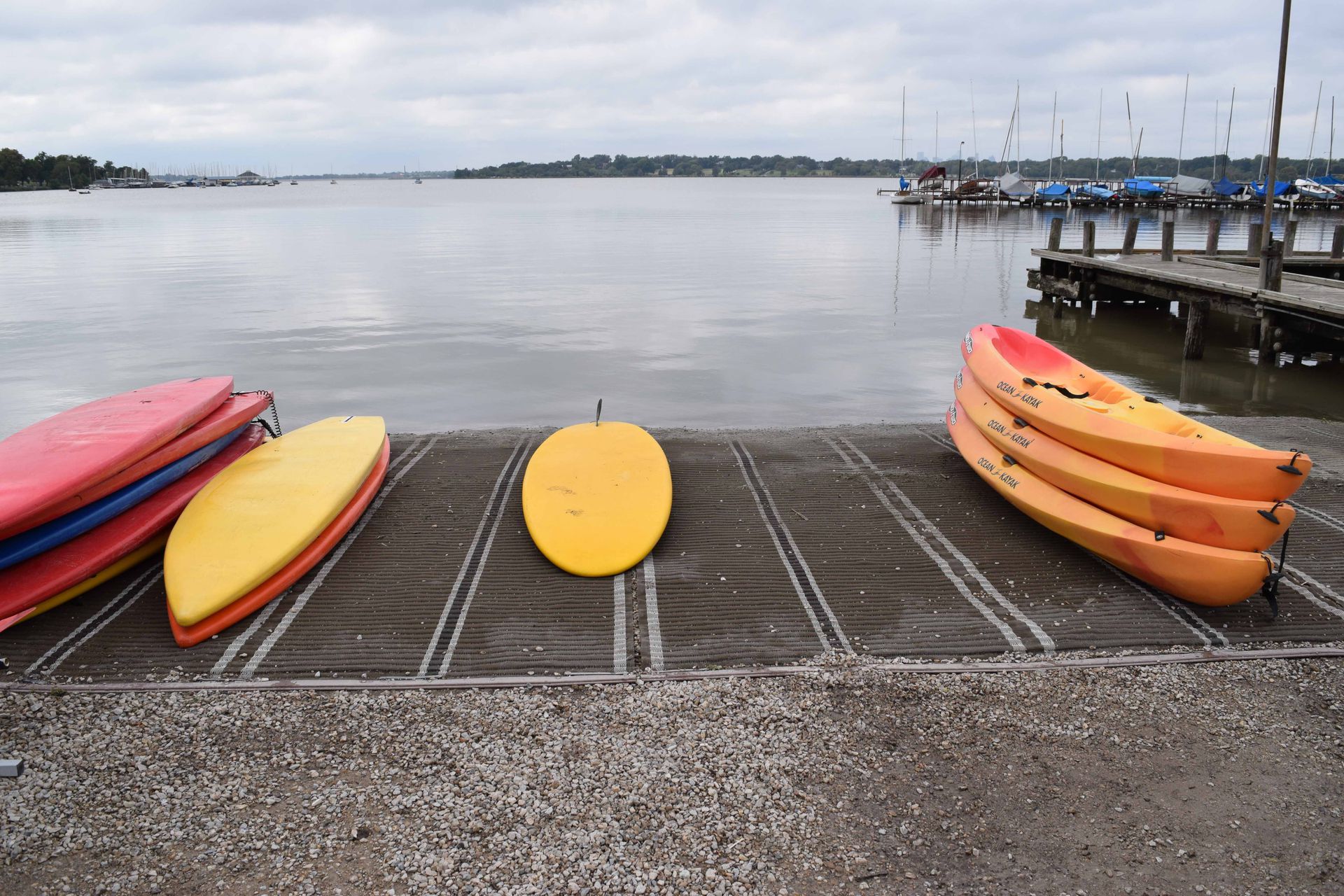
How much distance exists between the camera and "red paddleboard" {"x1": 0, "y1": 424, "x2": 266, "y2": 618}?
457 centimetres

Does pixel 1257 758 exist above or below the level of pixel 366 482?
below

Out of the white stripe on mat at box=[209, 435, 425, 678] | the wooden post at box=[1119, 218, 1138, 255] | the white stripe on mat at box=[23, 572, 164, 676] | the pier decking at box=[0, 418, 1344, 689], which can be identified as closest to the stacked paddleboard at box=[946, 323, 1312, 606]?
the pier decking at box=[0, 418, 1344, 689]

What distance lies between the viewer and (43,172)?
123 metres

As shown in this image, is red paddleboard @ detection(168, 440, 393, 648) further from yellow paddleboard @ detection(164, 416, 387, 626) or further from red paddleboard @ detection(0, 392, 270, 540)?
red paddleboard @ detection(0, 392, 270, 540)

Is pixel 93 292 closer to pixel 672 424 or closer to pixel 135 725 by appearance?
pixel 672 424

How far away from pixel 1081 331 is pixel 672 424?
1091 cm

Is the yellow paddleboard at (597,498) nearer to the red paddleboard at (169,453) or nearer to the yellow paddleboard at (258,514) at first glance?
the yellow paddleboard at (258,514)

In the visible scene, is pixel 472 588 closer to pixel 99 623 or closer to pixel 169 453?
pixel 99 623

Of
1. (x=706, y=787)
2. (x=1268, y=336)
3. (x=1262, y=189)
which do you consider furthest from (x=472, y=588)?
(x=1262, y=189)

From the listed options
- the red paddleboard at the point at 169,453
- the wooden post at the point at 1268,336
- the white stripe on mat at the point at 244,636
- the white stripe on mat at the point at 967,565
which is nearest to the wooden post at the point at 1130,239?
the wooden post at the point at 1268,336

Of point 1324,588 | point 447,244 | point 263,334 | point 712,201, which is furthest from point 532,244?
point 712,201

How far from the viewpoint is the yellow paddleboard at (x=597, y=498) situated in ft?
17.1

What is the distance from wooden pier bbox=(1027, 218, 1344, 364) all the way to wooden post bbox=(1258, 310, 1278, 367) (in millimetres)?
13

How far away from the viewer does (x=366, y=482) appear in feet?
20.6
